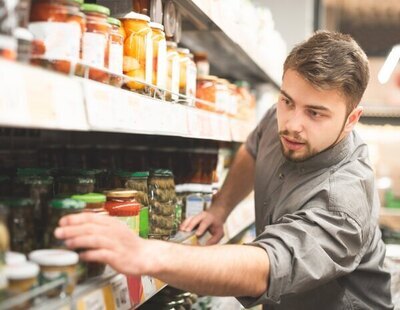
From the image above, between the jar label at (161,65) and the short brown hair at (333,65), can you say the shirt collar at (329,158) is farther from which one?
the jar label at (161,65)

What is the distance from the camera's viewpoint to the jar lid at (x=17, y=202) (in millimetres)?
1073

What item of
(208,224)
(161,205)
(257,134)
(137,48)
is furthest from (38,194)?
(257,134)

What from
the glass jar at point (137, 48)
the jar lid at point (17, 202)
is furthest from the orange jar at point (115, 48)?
the jar lid at point (17, 202)

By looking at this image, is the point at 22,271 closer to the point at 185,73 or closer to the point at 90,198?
the point at 90,198

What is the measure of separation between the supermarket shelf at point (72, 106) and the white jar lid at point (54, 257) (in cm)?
23

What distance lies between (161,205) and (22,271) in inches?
34.7

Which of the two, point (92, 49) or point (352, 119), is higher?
point (92, 49)

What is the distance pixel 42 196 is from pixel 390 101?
504 cm

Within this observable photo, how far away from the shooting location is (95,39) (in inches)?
49.0

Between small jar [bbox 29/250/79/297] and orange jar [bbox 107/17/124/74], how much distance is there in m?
0.46

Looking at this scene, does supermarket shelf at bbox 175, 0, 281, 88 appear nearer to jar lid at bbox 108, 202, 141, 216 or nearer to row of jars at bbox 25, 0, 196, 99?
row of jars at bbox 25, 0, 196, 99

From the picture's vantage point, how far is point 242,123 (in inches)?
113

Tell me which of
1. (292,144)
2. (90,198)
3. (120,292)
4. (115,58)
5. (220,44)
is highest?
(220,44)

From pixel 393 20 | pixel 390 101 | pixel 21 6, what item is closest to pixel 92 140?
pixel 21 6
